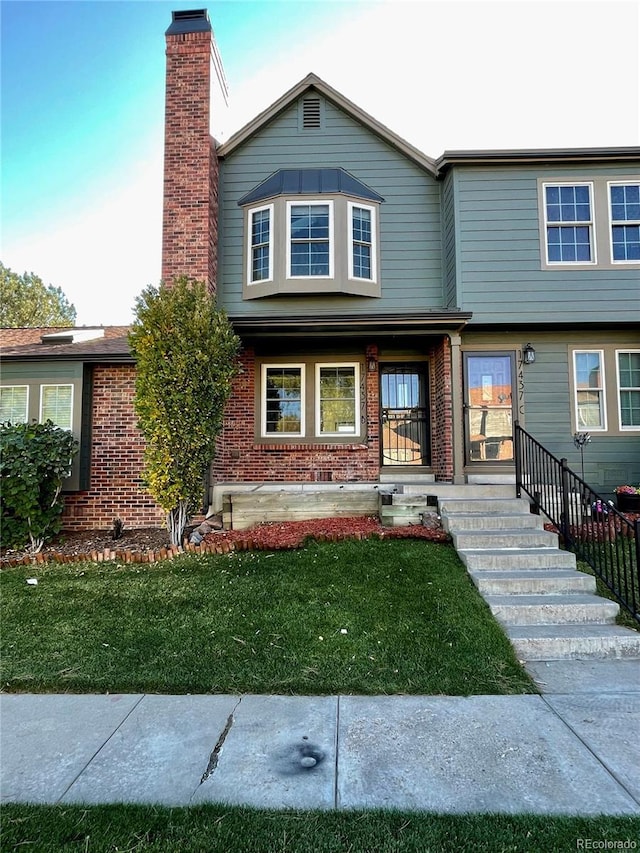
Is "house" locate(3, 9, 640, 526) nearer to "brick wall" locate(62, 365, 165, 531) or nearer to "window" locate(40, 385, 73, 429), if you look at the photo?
"brick wall" locate(62, 365, 165, 531)

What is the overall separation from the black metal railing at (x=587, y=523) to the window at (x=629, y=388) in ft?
7.75

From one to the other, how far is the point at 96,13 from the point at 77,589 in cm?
956

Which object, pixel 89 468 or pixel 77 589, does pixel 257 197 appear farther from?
pixel 77 589

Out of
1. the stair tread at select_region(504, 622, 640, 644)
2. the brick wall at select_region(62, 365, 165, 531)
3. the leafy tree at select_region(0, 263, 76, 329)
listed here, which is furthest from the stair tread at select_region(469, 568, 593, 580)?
the leafy tree at select_region(0, 263, 76, 329)

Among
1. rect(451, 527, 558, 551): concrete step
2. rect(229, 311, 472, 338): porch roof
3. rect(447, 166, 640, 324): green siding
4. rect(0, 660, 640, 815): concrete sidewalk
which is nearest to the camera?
rect(0, 660, 640, 815): concrete sidewalk

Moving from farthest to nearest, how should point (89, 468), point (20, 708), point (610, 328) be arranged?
point (610, 328)
point (89, 468)
point (20, 708)

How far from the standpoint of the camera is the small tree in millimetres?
6395

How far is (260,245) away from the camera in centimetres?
928

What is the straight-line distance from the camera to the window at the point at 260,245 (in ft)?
30.2

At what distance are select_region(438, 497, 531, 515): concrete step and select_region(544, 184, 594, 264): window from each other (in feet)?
15.7

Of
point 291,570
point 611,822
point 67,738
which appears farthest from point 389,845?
point 291,570

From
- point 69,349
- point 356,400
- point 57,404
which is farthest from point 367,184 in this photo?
point 57,404

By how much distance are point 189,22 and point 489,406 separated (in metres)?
9.29

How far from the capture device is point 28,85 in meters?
8.27
